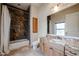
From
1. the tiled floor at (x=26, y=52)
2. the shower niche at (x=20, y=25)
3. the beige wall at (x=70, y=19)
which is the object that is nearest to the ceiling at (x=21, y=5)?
the shower niche at (x=20, y=25)

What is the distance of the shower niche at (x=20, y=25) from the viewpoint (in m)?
1.52

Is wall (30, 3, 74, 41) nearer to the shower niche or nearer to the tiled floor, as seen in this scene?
the shower niche

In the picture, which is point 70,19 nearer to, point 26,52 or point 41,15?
point 41,15

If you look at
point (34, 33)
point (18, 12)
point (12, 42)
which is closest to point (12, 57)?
point (12, 42)

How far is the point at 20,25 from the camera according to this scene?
61.2 inches

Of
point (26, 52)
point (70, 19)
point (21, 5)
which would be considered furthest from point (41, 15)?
point (26, 52)

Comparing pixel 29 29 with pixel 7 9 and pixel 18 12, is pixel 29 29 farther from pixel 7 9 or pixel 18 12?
pixel 7 9

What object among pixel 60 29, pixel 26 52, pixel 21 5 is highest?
pixel 21 5

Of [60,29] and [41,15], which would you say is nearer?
[60,29]

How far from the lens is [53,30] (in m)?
1.56

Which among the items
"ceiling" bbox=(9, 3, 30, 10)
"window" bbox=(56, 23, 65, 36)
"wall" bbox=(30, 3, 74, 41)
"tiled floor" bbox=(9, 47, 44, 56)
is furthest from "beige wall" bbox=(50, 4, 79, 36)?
"ceiling" bbox=(9, 3, 30, 10)

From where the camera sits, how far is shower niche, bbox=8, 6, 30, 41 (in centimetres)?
152

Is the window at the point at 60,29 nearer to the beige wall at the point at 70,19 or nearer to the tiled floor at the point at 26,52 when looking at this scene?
the beige wall at the point at 70,19

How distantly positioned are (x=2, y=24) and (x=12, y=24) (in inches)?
5.7
